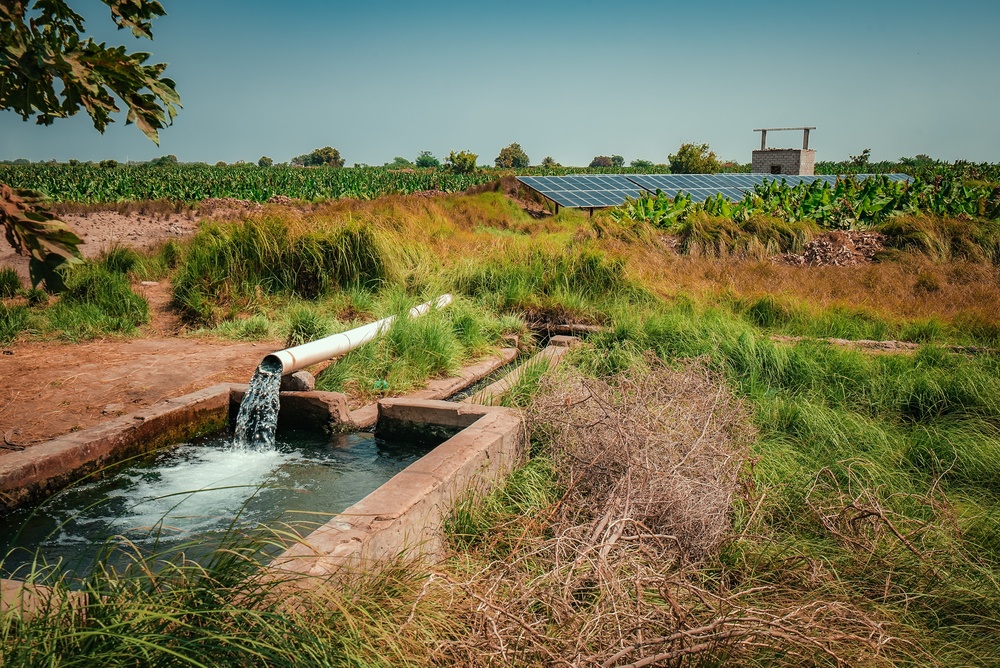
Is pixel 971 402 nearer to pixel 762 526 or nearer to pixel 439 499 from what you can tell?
pixel 762 526

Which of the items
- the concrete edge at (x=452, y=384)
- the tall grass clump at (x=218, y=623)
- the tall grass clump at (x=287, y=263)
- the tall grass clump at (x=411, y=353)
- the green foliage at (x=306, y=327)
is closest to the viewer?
the tall grass clump at (x=218, y=623)

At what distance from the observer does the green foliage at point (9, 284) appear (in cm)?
861

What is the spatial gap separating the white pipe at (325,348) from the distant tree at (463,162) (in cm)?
4011

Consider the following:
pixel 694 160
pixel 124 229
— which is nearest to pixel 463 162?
pixel 694 160

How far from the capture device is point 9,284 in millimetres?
8672

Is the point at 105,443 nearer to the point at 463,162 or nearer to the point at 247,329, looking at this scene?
the point at 247,329

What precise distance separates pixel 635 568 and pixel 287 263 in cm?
692

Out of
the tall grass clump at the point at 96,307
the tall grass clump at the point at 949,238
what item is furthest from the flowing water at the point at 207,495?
the tall grass clump at the point at 949,238

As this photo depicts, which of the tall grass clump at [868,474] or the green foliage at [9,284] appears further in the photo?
the green foliage at [9,284]

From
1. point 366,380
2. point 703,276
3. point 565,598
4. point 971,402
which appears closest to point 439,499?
point 565,598

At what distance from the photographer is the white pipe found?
544 cm

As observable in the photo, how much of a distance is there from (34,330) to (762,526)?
7.15 metres

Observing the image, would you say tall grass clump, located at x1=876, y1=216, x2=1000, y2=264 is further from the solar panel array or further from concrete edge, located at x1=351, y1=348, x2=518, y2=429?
concrete edge, located at x1=351, y1=348, x2=518, y2=429

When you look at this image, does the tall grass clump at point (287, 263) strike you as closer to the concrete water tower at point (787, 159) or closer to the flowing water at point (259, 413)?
the flowing water at point (259, 413)
